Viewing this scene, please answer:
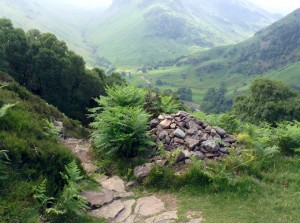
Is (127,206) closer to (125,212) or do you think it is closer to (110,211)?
(125,212)

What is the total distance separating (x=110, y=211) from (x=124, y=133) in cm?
Result: 304

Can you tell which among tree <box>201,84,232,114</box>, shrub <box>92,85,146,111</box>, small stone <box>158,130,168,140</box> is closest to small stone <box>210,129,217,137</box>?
small stone <box>158,130,168,140</box>

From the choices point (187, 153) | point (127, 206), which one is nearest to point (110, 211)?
point (127, 206)

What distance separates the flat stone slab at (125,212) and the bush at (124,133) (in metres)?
2.24

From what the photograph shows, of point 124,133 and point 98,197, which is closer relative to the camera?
point 98,197

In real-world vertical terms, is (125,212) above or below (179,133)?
below

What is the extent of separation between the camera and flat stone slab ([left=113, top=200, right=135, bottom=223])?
26.7 ft

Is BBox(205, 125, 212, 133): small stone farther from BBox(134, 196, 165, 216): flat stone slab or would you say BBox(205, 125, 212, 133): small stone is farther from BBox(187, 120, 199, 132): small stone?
BBox(134, 196, 165, 216): flat stone slab

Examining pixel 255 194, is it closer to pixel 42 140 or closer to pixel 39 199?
pixel 39 199

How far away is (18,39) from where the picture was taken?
41.6 meters

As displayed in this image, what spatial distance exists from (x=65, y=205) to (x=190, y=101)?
17950 cm

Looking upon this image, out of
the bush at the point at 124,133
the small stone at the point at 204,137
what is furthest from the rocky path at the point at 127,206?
the small stone at the point at 204,137

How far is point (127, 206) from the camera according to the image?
874 centimetres

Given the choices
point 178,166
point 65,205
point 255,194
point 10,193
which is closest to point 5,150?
point 10,193
